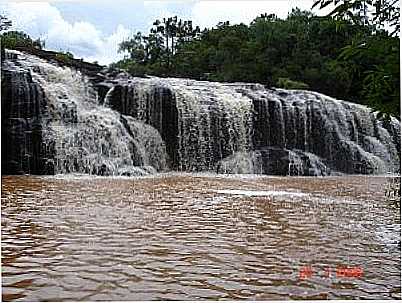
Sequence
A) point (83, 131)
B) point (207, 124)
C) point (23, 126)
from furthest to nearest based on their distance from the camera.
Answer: point (207, 124), point (83, 131), point (23, 126)

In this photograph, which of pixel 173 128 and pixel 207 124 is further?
pixel 207 124

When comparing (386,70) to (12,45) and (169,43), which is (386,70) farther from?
(169,43)

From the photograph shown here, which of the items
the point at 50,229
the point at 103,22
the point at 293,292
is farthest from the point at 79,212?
the point at 293,292

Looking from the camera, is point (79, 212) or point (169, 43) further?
point (169, 43)

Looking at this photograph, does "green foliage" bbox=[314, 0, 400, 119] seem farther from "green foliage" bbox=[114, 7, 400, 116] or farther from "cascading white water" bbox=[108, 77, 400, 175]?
"green foliage" bbox=[114, 7, 400, 116]

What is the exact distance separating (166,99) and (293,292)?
6.79 metres

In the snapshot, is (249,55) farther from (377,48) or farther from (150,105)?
(377,48)

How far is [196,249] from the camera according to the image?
196 cm

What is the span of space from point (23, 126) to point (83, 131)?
2.27ft

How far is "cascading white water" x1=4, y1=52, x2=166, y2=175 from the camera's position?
671 cm

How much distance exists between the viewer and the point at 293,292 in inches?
54.6

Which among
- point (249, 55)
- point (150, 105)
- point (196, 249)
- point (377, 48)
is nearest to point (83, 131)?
point (150, 105)

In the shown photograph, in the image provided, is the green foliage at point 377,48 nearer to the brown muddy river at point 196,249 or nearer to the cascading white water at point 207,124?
the brown muddy river at point 196,249

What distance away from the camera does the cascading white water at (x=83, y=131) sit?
264 inches
